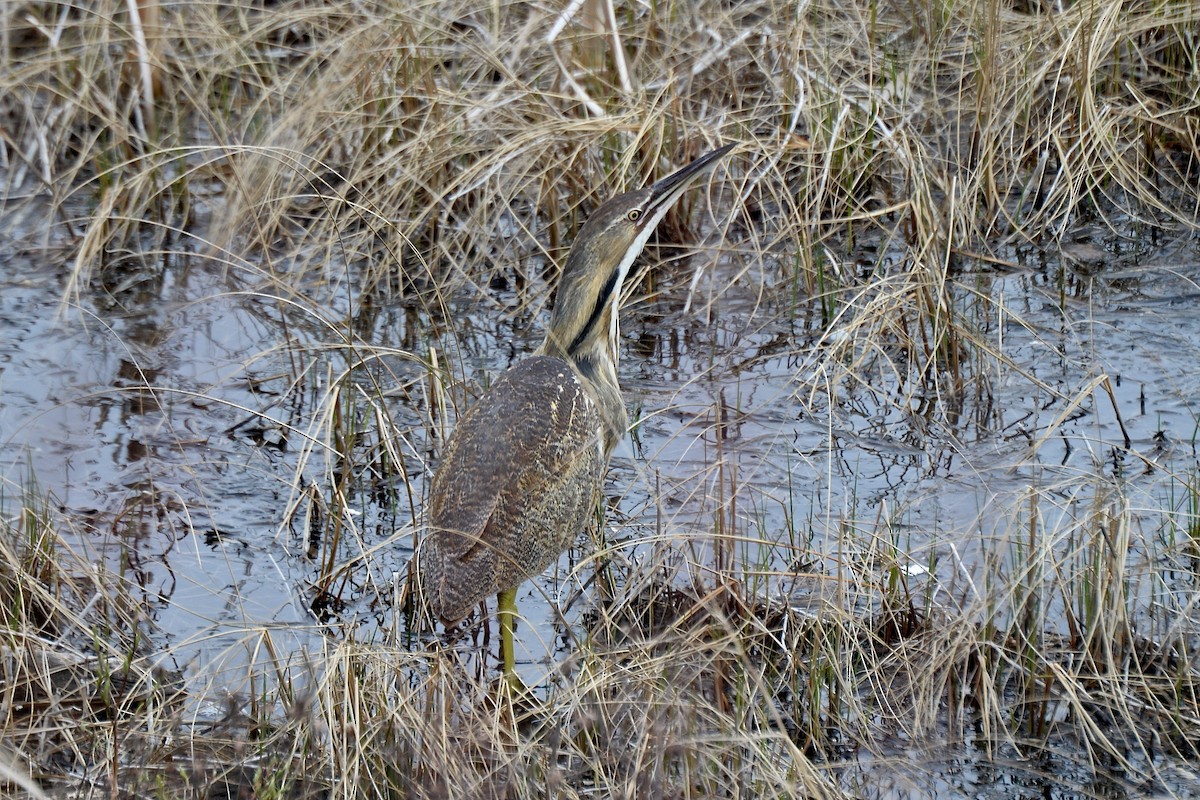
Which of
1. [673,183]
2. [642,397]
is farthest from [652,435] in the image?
[673,183]

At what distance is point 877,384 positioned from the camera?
521 centimetres

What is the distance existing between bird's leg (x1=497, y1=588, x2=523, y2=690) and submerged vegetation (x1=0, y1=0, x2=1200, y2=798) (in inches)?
3.6

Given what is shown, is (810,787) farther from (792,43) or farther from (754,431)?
(792,43)

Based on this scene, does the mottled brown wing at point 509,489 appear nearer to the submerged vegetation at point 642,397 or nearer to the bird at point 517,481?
the bird at point 517,481

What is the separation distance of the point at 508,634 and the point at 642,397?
1.55 metres

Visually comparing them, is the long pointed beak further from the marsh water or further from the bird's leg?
the bird's leg

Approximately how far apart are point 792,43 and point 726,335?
111cm

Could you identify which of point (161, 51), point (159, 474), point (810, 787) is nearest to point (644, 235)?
point (159, 474)

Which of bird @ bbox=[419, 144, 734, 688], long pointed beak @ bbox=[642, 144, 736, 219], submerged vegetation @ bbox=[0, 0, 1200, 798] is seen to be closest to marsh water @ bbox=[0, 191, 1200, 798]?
submerged vegetation @ bbox=[0, 0, 1200, 798]

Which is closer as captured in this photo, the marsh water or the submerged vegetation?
the submerged vegetation

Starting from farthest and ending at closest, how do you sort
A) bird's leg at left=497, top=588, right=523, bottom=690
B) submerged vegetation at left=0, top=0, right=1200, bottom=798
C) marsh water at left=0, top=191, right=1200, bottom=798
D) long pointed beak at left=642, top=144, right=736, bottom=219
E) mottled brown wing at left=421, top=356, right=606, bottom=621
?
long pointed beak at left=642, top=144, right=736, bottom=219 → marsh water at left=0, top=191, right=1200, bottom=798 → bird's leg at left=497, top=588, right=523, bottom=690 → mottled brown wing at left=421, top=356, right=606, bottom=621 → submerged vegetation at left=0, top=0, right=1200, bottom=798

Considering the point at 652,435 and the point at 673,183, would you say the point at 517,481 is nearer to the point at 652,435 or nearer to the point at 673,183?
the point at 673,183

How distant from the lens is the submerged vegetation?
3447mm

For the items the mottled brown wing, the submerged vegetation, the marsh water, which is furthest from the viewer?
the marsh water
